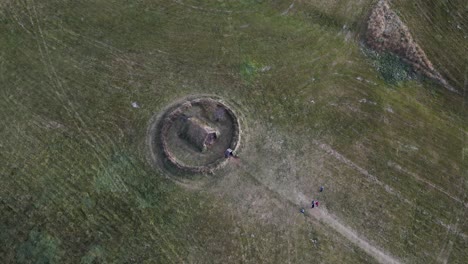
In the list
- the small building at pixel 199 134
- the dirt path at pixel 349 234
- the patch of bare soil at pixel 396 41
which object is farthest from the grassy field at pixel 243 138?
the small building at pixel 199 134

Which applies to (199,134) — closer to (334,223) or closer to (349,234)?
(334,223)

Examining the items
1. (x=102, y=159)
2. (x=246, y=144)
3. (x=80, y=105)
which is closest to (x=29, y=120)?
(x=80, y=105)

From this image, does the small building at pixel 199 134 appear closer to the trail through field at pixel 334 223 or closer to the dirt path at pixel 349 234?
the trail through field at pixel 334 223

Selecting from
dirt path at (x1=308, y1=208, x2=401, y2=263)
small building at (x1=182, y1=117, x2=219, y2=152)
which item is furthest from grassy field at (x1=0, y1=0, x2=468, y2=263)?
small building at (x1=182, y1=117, x2=219, y2=152)

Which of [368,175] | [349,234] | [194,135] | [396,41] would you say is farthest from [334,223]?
[396,41]

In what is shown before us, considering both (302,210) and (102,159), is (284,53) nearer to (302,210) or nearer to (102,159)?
(302,210)

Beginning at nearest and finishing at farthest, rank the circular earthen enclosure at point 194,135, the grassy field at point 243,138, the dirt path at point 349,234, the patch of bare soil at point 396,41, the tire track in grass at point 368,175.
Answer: the grassy field at point 243,138 → the dirt path at point 349,234 → the tire track in grass at point 368,175 → the circular earthen enclosure at point 194,135 → the patch of bare soil at point 396,41

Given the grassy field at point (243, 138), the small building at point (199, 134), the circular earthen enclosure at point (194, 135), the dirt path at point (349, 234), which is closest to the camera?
the grassy field at point (243, 138)

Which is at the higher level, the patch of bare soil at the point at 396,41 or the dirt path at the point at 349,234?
the patch of bare soil at the point at 396,41
